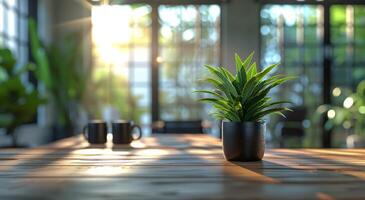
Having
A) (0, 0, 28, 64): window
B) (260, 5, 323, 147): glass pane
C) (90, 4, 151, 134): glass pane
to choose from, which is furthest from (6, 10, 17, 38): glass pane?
(260, 5, 323, 147): glass pane

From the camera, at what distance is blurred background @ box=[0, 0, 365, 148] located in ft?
19.6

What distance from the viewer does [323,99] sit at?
602 centimetres

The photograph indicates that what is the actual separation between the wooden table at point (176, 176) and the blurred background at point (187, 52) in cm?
438

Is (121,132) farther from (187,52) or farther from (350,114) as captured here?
(350,114)

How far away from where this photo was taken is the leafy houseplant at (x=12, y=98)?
444 centimetres

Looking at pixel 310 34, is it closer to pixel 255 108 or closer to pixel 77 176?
pixel 255 108

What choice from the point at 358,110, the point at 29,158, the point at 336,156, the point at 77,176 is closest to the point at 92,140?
the point at 29,158

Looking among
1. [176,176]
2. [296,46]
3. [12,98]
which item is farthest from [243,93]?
[296,46]

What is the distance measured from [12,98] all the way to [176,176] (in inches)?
152

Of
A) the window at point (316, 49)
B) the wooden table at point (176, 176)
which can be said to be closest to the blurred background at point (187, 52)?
Result: the window at point (316, 49)

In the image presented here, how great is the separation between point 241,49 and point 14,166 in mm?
4896

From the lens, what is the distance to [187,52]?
614 centimetres

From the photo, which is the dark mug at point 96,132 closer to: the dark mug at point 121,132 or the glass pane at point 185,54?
the dark mug at point 121,132

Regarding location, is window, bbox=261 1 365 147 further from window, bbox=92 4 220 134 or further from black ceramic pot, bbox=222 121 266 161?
black ceramic pot, bbox=222 121 266 161
